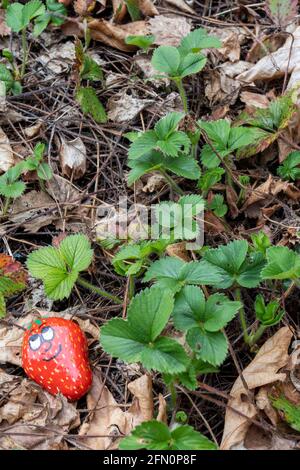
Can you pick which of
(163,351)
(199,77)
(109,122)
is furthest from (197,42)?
(163,351)

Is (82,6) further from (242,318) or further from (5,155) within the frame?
(242,318)

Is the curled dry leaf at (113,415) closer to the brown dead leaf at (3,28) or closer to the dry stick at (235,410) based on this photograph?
the dry stick at (235,410)

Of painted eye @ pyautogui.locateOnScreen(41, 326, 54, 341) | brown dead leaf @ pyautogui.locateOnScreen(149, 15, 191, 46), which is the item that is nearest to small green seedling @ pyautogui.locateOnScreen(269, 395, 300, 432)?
painted eye @ pyautogui.locateOnScreen(41, 326, 54, 341)

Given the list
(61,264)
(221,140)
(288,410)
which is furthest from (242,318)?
(221,140)

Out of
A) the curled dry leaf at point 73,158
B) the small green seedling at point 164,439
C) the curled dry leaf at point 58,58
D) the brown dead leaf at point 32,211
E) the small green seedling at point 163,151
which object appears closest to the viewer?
the small green seedling at point 164,439

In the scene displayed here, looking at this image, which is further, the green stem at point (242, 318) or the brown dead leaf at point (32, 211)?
the brown dead leaf at point (32, 211)

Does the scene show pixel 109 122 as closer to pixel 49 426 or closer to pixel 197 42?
pixel 197 42

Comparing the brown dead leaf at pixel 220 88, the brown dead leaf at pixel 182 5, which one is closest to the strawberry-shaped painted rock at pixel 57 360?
the brown dead leaf at pixel 220 88
